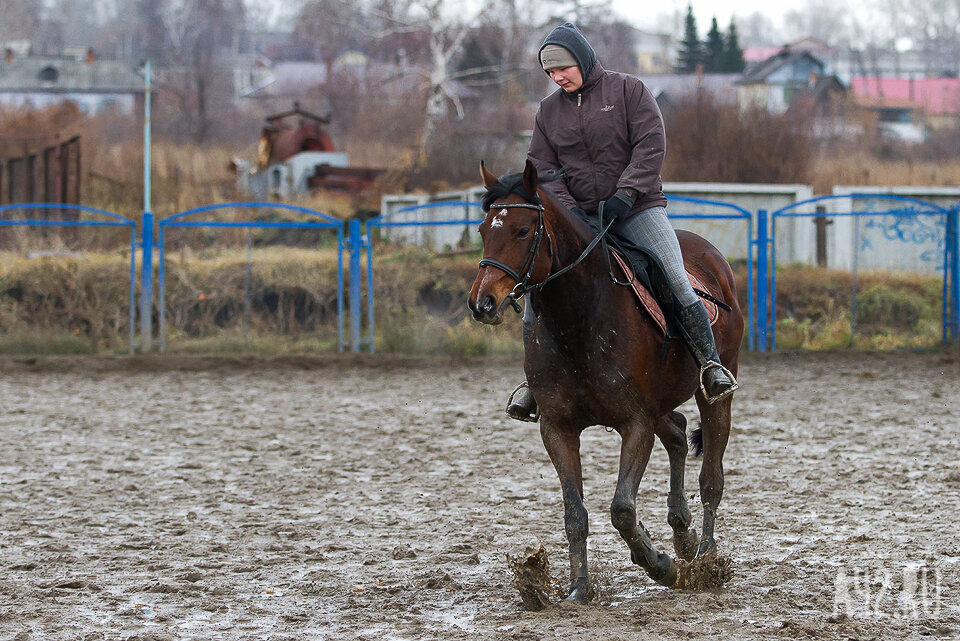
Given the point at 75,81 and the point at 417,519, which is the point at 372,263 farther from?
the point at 75,81

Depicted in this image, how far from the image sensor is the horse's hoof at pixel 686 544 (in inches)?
235

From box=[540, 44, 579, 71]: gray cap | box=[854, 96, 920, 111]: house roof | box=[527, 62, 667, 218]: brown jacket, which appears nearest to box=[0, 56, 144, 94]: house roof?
box=[854, 96, 920, 111]: house roof

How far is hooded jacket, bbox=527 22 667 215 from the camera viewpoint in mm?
5488

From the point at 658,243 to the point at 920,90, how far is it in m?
87.1

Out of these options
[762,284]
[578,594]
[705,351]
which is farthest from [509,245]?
[762,284]

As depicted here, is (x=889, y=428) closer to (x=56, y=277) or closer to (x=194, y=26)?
(x=56, y=277)

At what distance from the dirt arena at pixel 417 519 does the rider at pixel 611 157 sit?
108 cm

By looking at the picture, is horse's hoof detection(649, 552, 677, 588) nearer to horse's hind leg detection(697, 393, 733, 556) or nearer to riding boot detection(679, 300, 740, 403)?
horse's hind leg detection(697, 393, 733, 556)

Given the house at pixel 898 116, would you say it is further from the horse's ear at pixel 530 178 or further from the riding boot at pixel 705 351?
the horse's ear at pixel 530 178

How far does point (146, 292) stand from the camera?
53.4ft

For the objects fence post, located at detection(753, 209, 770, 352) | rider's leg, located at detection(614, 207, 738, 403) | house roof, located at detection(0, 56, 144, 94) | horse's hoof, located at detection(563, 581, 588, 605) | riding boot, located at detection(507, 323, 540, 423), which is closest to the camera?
horse's hoof, located at detection(563, 581, 588, 605)

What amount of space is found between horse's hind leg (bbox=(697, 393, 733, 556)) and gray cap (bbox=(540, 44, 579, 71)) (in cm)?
197

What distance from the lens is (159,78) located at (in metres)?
61.6

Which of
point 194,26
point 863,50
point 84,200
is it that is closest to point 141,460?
point 84,200
